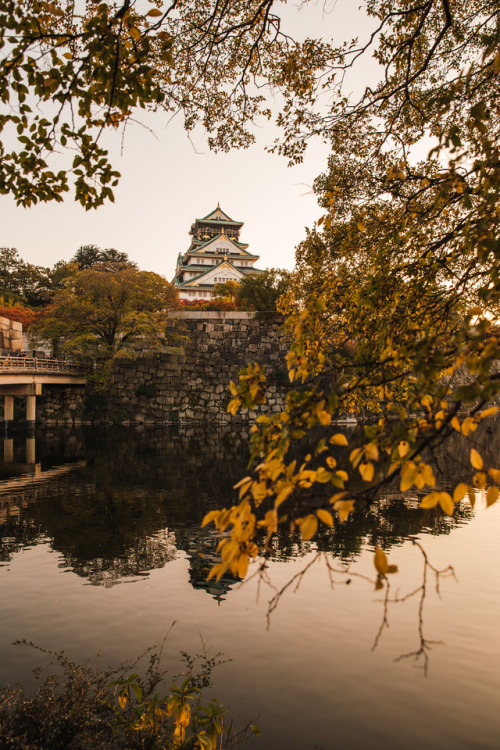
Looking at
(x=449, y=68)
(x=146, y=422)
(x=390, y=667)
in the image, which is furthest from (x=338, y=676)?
(x=146, y=422)

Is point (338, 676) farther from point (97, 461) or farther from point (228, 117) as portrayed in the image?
point (97, 461)

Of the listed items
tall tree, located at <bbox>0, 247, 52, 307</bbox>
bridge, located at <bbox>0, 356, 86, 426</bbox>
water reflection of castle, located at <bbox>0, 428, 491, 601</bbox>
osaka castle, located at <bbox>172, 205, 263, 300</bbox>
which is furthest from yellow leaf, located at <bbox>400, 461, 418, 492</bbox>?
osaka castle, located at <bbox>172, 205, 263, 300</bbox>

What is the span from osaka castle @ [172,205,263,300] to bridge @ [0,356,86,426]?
2816 cm

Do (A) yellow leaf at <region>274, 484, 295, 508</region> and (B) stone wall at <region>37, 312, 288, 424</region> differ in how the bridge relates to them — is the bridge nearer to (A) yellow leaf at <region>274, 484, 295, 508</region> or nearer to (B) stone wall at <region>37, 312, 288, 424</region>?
(B) stone wall at <region>37, 312, 288, 424</region>

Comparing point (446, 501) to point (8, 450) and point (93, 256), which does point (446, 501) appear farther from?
point (93, 256)

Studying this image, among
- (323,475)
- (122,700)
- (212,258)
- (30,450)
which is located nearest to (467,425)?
(323,475)

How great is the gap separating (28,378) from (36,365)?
1123mm

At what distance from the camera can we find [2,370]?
2356 cm

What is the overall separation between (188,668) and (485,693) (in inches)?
106

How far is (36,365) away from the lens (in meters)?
27.6

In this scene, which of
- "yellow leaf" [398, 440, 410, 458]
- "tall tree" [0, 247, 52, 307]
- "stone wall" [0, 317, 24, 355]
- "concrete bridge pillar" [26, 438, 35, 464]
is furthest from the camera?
"tall tree" [0, 247, 52, 307]

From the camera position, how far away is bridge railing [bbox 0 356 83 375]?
2489 cm

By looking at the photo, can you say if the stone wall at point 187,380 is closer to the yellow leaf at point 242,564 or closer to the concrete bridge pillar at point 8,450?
the concrete bridge pillar at point 8,450

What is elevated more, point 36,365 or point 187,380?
point 36,365
